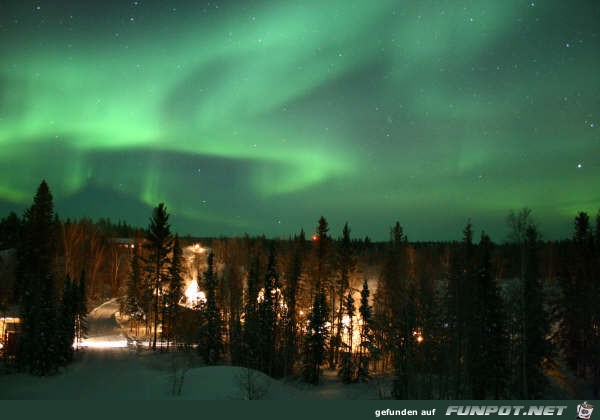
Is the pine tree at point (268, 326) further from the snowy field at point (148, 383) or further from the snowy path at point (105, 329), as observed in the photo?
the snowy path at point (105, 329)

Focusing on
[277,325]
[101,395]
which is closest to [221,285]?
[277,325]

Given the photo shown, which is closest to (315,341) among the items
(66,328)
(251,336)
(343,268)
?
(251,336)

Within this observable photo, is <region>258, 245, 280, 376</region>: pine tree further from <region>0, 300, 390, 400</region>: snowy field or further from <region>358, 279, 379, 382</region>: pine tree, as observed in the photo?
<region>358, 279, 379, 382</region>: pine tree

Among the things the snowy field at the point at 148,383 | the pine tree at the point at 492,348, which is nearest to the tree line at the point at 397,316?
the pine tree at the point at 492,348

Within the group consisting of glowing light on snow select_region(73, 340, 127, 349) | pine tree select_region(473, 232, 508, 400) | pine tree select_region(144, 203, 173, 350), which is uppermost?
pine tree select_region(144, 203, 173, 350)

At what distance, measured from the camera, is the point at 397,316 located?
1505 inches

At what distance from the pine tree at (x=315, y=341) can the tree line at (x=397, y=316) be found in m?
0.11

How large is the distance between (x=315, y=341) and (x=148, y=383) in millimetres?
20078

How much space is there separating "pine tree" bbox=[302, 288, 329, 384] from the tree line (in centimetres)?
11

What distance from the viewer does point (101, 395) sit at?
27.0m

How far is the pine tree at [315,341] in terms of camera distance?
1767 inches

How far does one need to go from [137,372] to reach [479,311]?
27822 millimetres

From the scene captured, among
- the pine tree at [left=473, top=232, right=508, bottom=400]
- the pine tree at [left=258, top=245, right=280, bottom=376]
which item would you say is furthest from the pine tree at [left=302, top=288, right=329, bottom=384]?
the pine tree at [left=473, top=232, right=508, bottom=400]

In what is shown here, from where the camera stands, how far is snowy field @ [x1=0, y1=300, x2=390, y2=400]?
27.2 meters
